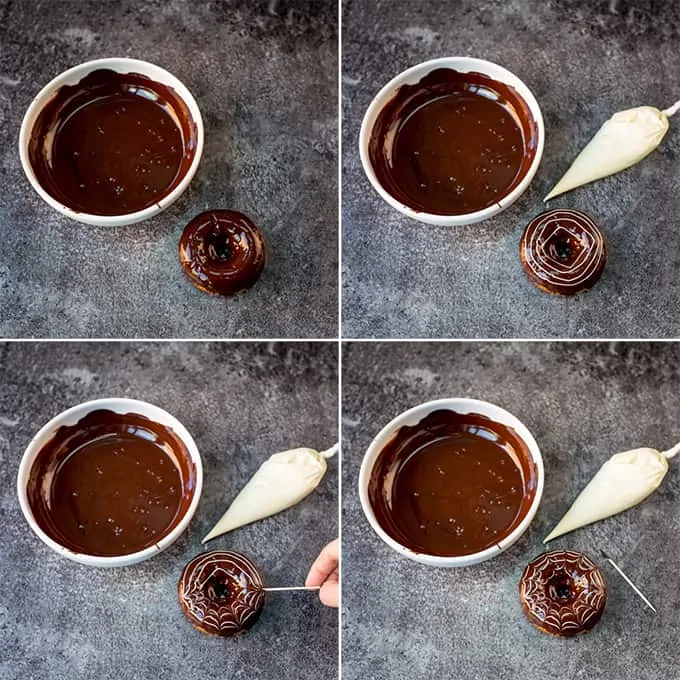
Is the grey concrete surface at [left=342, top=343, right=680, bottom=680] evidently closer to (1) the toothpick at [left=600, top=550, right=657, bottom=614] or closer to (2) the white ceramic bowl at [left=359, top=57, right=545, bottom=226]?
(1) the toothpick at [left=600, top=550, right=657, bottom=614]

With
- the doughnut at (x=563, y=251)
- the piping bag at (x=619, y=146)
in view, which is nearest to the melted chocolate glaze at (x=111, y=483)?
the doughnut at (x=563, y=251)

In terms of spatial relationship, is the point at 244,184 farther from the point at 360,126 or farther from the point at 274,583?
the point at 274,583

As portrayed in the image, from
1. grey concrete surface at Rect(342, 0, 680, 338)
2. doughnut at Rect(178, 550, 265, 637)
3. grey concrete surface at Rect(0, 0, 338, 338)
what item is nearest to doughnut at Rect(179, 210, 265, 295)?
grey concrete surface at Rect(0, 0, 338, 338)

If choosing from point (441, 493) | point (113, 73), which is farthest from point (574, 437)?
point (113, 73)

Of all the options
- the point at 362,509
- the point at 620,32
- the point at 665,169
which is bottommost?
the point at 362,509

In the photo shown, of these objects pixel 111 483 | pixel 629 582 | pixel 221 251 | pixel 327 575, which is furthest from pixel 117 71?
pixel 629 582

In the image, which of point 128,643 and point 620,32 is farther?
point 620,32
